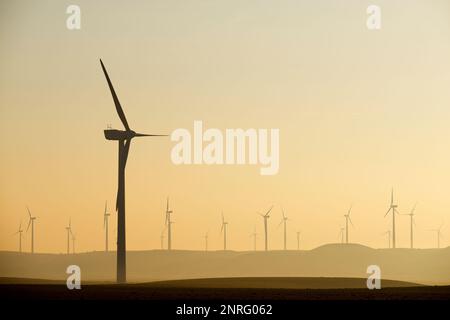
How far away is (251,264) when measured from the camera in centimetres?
17138

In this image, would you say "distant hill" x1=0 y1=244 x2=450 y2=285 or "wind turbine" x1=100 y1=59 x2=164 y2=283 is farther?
"distant hill" x1=0 y1=244 x2=450 y2=285

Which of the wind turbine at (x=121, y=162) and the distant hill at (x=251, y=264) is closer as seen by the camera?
the wind turbine at (x=121, y=162)

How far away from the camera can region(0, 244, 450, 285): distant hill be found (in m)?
156

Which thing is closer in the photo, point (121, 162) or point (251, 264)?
point (121, 162)

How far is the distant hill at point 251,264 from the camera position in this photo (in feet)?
511

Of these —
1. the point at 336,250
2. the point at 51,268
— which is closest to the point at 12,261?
the point at 51,268

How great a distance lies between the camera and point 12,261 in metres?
174
